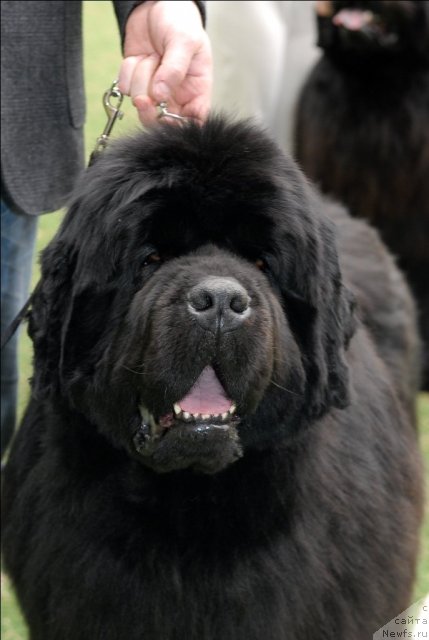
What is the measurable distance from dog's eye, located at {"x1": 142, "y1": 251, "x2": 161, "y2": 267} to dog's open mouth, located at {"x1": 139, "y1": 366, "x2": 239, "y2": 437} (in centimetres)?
26

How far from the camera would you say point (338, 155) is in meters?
4.51

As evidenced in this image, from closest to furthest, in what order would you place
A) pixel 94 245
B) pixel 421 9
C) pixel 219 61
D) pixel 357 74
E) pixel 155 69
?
pixel 94 245 < pixel 155 69 < pixel 421 9 < pixel 357 74 < pixel 219 61

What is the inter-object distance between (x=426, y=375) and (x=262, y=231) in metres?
2.84

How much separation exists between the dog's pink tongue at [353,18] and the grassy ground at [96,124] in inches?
42.4

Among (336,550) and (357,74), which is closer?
(336,550)

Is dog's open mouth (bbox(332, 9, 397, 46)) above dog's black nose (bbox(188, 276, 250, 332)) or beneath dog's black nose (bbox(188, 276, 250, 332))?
above

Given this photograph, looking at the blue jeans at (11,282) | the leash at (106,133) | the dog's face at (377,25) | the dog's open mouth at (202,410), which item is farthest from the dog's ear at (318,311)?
the dog's face at (377,25)

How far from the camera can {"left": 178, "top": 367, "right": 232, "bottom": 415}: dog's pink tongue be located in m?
1.78

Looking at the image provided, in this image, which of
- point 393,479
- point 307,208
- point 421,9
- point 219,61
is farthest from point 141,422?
point 219,61

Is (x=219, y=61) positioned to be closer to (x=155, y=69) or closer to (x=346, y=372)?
(x=155, y=69)

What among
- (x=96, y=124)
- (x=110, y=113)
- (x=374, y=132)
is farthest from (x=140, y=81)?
(x=96, y=124)

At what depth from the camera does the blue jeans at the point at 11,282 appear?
9.32ft

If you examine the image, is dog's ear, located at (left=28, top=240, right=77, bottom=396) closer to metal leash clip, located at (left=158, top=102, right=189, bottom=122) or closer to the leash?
the leash

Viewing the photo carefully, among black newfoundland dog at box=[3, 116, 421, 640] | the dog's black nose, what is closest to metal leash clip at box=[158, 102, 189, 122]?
black newfoundland dog at box=[3, 116, 421, 640]
